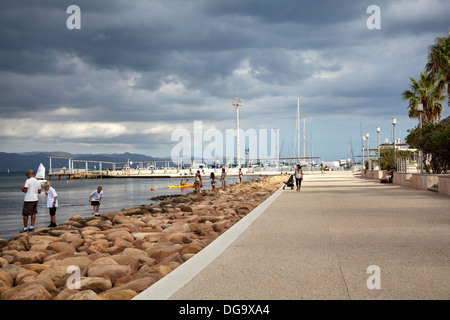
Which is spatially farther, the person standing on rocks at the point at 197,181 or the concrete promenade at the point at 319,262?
the person standing on rocks at the point at 197,181

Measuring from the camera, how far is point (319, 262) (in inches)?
266

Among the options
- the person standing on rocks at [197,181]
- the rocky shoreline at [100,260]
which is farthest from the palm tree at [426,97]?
the rocky shoreline at [100,260]

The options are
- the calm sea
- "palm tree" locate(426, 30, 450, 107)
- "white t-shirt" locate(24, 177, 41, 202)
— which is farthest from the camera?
"palm tree" locate(426, 30, 450, 107)

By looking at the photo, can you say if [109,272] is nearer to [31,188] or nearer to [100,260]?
[100,260]

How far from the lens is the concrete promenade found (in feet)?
17.3

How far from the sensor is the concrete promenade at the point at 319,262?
17.3ft

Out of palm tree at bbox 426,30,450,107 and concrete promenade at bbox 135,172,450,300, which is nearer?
concrete promenade at bbox 135,172,450,300

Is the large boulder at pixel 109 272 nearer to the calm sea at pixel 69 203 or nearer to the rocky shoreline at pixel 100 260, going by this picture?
the rocky shoreline at pixel 100 260

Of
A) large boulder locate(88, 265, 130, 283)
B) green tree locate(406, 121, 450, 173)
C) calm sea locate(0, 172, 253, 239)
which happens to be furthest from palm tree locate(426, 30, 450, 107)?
large boulder locate(88, 265, 130, 283)

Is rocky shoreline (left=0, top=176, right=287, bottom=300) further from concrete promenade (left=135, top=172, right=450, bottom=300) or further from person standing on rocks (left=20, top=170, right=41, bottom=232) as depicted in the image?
person standing on rocks (left=20, top=170, right=41, bottom=232)

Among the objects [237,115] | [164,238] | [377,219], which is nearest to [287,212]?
[377,219]
